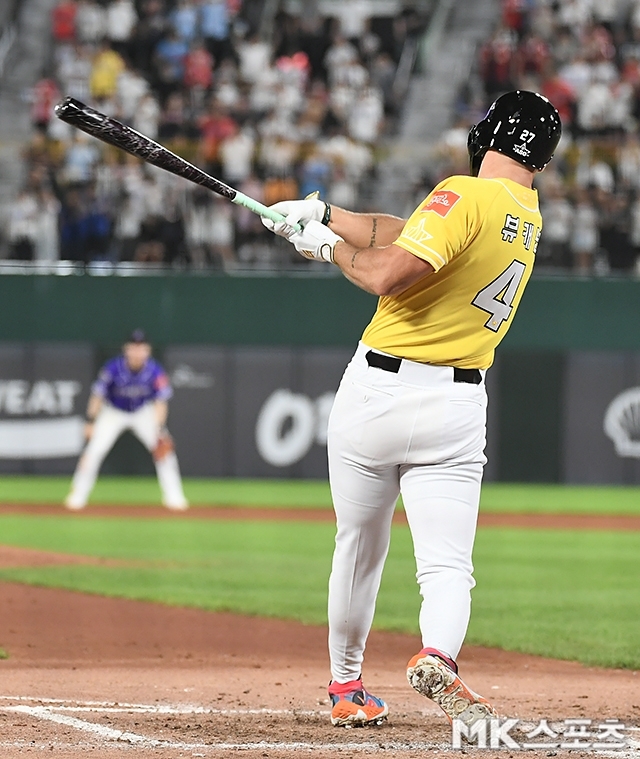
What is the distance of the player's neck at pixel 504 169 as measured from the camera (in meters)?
4.41

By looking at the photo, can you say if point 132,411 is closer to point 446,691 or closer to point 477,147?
point 477,147

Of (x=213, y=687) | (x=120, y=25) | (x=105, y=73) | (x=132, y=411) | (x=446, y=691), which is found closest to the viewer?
(x=446, y=691)

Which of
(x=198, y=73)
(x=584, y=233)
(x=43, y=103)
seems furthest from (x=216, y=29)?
(x=584, y=233)

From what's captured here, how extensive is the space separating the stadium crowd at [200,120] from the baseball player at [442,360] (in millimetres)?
11601

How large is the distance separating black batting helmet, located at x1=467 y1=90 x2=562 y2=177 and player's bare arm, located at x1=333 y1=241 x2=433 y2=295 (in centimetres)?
58

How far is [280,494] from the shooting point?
1605 cm

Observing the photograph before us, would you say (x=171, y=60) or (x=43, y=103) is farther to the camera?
(x=171, y=60)

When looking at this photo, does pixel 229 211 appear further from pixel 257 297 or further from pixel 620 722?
pixel 620 722

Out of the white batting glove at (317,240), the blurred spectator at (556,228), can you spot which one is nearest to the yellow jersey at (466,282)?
the white batting glove at (317,240)

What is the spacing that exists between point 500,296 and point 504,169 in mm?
432

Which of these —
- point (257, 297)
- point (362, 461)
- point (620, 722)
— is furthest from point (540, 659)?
point (257, 297)

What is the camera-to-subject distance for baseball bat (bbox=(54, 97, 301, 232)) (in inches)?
184

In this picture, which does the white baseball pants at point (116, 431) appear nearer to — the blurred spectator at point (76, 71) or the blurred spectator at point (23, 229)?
the blurred spectator at point (23, 229)

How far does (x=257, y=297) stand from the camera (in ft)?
53.6
